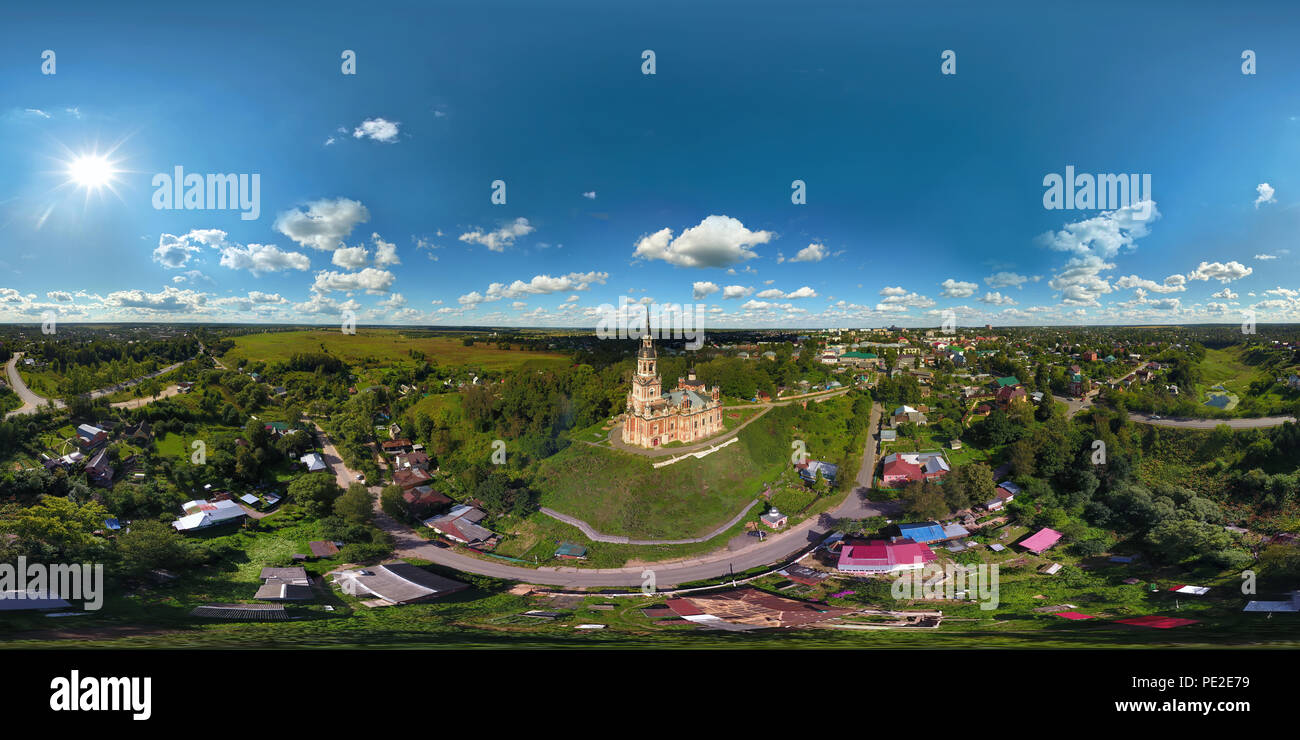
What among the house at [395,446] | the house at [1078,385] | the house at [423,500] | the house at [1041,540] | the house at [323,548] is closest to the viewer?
the house at [323,548]

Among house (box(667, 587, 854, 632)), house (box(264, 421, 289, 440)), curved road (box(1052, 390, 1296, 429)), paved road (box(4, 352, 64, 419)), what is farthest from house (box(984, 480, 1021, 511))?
paved road (box(4, 352, 64, 419))

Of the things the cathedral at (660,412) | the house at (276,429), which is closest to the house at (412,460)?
the house at (276,429)

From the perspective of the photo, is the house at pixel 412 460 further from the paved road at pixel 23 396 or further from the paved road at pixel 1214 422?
the paved road at pixel 1214 422

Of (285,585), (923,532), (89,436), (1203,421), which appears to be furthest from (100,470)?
(1203,421)

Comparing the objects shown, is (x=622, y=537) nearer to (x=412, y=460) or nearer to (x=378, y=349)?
(x=412, y=460)

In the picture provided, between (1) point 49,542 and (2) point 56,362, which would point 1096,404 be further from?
(2) point 56,362

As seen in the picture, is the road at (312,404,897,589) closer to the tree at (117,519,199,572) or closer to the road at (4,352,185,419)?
the tree at (117,519,199,572)

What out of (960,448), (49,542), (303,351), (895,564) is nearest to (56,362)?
(303,351)
